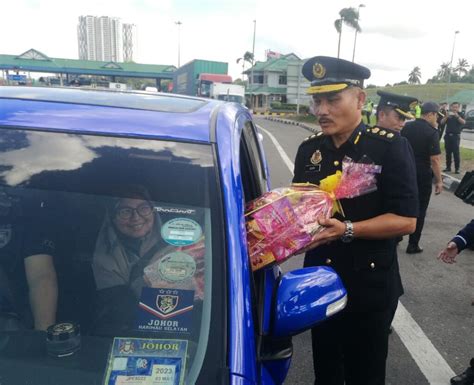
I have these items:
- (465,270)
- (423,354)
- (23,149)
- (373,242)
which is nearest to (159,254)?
(23,149)

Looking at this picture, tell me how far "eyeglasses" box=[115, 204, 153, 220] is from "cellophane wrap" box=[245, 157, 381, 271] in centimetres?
36

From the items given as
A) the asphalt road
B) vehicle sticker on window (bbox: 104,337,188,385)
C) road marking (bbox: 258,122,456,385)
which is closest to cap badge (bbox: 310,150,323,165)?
vehicle sticker on window (bbox: 104,337,188,385)

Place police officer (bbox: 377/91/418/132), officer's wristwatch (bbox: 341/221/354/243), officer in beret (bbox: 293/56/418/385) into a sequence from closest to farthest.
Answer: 1. officer's wristwatch (bbox: 341/221/354/243)
2. officer in beret (bbox: 293/56/418/385)
3. police officer (bbox: 377/91/418/132)

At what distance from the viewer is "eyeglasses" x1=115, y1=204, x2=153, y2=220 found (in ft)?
4.85

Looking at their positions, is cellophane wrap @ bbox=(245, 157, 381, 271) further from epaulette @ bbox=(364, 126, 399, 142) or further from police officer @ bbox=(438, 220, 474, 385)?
police officer @ bbox=(438, 220, 474, 385)

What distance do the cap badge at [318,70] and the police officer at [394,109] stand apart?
7.95 ft

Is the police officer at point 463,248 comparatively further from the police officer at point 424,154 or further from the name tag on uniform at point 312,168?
the police officer at point 424,154

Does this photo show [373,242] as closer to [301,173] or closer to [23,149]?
[301,173]

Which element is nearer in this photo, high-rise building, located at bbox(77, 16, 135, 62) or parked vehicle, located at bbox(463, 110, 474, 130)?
parked vehicle, located at bbox(463, 110, 474, 130)

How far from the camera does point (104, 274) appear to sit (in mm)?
1449

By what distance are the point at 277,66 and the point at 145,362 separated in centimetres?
6527

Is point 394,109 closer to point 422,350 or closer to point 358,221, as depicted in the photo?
point 422,350

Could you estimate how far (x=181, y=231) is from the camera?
1.42 meters

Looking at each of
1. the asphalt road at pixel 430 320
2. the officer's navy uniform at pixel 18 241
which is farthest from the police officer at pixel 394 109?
the officer's navy uniform at pixel 18 241
